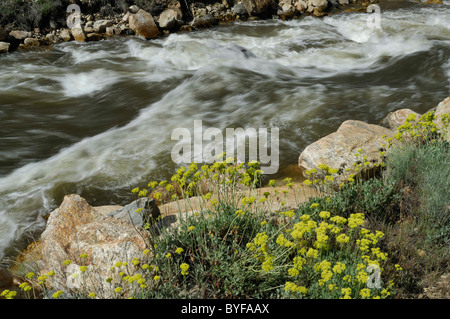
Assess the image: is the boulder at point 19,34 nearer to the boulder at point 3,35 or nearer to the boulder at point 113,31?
the boulder at point 3,35

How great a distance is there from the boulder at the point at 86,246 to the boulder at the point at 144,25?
404 inches

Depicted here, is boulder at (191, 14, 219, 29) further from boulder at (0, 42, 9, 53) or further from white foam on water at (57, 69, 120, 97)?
boulder at (0, 42, 9, 53)

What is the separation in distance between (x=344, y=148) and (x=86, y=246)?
345 cm

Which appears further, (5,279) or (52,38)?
(52,38)

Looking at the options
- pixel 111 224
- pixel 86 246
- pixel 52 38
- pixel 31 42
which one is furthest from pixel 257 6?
pixel 86 246

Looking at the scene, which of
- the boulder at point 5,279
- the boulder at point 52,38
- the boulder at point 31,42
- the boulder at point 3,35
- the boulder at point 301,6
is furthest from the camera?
the boulder at point 301,6

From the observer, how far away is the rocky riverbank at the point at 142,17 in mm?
13492

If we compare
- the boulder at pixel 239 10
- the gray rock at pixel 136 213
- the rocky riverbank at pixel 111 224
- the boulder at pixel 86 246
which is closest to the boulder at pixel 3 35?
the boulder at pixel 239 10

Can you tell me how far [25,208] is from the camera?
18.1 ft

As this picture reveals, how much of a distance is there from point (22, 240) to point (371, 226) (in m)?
4.12

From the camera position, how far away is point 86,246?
3471mm

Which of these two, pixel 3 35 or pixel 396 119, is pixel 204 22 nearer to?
pixel 3 35
